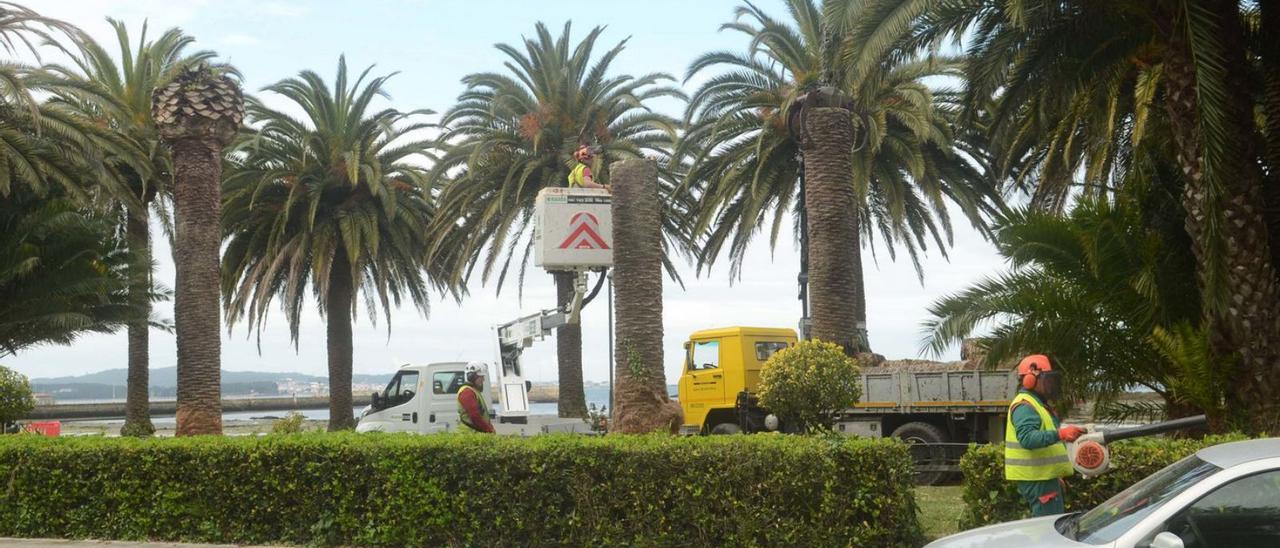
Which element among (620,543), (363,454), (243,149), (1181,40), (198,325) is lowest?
(620,543)

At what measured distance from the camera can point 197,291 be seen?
740 inches

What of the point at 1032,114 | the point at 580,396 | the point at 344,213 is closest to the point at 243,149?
the point at 344,213

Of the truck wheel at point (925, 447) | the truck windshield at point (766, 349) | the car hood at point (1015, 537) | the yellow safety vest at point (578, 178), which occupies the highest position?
the yellow safety vest at point (578, 178)

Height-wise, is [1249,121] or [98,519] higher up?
[1249,121]

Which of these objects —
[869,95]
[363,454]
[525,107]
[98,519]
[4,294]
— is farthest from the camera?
[525,107]

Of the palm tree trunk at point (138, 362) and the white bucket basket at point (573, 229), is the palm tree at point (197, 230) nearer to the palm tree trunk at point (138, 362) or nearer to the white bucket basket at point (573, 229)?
the white bucket basket at point (573, 229)

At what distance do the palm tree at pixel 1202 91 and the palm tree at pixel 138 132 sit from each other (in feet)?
62.4

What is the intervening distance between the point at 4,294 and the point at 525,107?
12163mm

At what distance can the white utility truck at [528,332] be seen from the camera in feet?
59.7

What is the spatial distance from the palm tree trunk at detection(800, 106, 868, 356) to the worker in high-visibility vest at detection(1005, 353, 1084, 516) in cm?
1186

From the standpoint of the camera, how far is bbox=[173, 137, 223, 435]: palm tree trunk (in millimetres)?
18828

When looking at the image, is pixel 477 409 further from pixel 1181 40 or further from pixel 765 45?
pixel 765 45

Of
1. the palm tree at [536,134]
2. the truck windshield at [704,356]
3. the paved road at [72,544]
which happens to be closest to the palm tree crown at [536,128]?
the palm tree at [536,134]

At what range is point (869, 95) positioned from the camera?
15234mm
